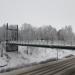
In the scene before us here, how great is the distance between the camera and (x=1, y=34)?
73.1 meters

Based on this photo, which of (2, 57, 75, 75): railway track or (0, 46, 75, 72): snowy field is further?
(0, 46, 75, 72): snowy field

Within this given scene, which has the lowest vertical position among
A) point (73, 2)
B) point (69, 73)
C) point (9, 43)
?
point (69, 73)

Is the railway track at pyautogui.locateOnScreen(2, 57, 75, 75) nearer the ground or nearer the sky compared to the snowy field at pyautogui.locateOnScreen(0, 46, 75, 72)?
nearer the sky

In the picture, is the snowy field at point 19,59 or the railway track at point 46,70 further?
the snowy field at point 19,59

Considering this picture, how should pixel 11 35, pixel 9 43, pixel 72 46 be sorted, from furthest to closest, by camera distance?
1. pixel 11 35
2. pixel 9 43
3. pixel 72 46

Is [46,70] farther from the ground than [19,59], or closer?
farther from the ground

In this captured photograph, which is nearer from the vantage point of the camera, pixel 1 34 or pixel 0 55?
pixel 0 55

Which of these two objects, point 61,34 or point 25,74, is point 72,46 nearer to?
point 25,74

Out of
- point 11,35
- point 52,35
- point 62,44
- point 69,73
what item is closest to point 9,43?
point 11,35

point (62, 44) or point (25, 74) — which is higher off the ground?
point (62, 44)

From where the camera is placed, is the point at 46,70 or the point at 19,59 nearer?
the point at 46,70

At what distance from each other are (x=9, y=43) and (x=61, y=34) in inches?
1792

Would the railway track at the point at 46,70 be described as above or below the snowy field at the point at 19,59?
above

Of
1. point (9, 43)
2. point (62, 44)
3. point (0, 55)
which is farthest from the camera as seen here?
point (9, 43)
